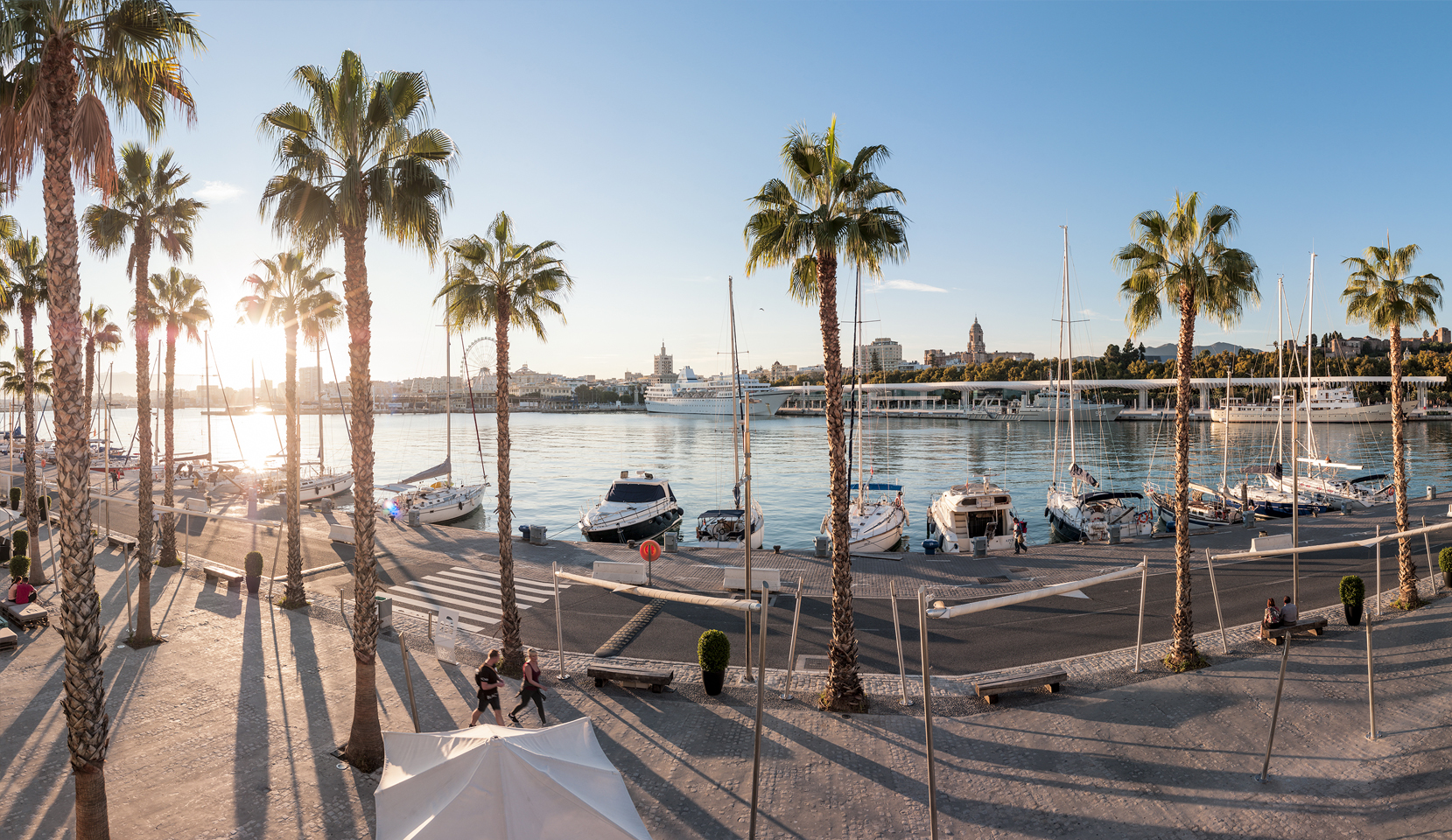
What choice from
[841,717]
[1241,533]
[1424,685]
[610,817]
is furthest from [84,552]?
[1241,533]

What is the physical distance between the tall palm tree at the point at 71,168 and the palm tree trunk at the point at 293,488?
12.0 meters

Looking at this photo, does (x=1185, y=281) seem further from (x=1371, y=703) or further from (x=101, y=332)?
(x=101, y=332)

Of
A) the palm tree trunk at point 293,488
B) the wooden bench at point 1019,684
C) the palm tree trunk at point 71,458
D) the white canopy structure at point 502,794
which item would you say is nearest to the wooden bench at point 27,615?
the palm tree trunk at point 293,488

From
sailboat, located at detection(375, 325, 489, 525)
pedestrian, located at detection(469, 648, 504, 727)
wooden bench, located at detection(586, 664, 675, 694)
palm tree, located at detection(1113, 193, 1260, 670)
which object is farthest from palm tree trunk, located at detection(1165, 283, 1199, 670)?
sailboat, located at detection(375, 325, 489, 525)

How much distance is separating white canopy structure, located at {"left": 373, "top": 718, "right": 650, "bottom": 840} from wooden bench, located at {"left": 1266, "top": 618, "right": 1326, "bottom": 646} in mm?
16065

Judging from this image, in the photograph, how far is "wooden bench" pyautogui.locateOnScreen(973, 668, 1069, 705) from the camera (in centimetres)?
1345

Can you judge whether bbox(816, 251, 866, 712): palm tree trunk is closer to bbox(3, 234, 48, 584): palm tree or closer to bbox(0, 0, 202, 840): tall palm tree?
bbox(0, 0, 202, 840): tall palm tree

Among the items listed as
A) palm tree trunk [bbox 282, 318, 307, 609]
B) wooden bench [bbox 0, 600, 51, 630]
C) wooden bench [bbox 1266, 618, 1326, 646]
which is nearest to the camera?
wooden bench [bbox 1266, 618, 1326, 646]

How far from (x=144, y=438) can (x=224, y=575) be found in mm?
5012

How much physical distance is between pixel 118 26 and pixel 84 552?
6.31m

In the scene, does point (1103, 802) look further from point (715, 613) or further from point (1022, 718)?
point (715, 613)

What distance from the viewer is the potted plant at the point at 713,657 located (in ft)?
45.5

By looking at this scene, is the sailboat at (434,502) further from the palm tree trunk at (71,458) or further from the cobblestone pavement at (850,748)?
the palm tree trunk at (71,458)

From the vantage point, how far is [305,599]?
21031 millimetres
